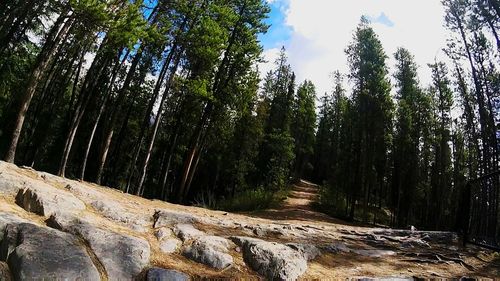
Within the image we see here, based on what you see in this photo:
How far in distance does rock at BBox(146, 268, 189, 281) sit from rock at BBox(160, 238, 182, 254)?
0.72m

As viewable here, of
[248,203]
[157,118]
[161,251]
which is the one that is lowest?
[248,203]

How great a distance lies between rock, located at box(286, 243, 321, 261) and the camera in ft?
18.9

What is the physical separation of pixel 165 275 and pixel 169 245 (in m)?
1.05

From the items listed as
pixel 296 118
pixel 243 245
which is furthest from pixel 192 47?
pixel 296 118

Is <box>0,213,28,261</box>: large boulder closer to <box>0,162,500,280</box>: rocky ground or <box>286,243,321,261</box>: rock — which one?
<box>0,162,500,280</box>: rocky ground

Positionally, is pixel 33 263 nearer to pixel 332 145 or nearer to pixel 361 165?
pixel 361 165

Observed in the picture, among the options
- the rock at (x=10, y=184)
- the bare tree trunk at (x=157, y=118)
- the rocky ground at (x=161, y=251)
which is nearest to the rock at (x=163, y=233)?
the rocky ground at (x=161, y=251)

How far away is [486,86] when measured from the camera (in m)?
21.4

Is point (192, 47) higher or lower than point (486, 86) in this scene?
lower

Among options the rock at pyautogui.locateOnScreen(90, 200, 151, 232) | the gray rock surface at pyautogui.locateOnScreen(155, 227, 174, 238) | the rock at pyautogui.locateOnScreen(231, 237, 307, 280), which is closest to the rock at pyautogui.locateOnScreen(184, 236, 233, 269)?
the rock at pyautogui.locateOnScreen(231, 237, 307, 280)

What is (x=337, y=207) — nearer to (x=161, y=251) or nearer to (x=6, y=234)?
(x=161, y=251)

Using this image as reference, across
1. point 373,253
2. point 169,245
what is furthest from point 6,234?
point 373,253

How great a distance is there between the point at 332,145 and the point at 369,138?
1193 inches

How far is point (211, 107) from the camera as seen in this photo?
72.7ft
